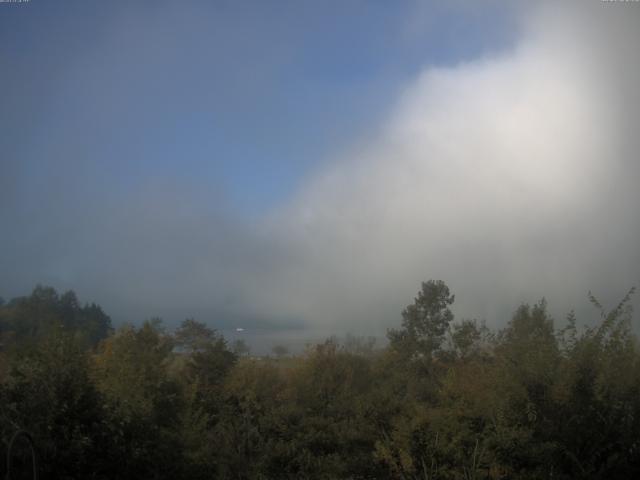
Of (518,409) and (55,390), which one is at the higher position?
(55,390)

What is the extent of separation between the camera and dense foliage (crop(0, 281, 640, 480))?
10812 millimetres

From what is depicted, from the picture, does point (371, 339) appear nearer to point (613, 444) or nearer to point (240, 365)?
point (240, 365)

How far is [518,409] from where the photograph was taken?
14180 millimetres

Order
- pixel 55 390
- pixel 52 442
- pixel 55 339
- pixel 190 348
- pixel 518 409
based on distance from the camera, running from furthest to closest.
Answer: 1. pixel 190 348
2. pixel 518 409
3. pixel 55 339
4. pixel 55 390
5. pixel 52 442

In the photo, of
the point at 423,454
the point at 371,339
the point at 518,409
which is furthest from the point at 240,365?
the point at 518,409

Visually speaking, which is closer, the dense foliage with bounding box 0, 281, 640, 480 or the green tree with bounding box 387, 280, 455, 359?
the dense foliage with bounding box 0, 281, 640, 480

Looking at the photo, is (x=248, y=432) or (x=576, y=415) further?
(x=248, y=432)

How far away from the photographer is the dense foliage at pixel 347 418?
10812mm

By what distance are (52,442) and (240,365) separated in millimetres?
27248

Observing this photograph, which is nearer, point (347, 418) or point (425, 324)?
point (347, 418)

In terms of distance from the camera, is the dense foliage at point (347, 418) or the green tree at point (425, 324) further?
the green tree at point (425, 324)

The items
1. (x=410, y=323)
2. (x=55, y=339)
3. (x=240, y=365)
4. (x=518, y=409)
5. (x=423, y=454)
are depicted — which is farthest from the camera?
(x=410, y=323)

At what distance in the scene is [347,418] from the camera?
23422 mm

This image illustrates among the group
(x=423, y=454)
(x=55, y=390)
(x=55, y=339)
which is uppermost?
(x=55, y=339)
